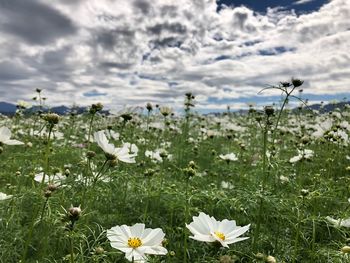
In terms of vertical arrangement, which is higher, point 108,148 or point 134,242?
point 108,148

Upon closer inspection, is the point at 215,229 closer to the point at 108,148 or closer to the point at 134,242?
the point at 134,242

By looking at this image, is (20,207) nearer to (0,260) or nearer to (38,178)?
(38,178)

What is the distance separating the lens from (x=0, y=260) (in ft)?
7.14

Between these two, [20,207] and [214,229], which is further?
[20,207]

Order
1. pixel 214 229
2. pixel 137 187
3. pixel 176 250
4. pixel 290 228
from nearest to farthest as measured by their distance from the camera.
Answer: pixel 214 229, pixel 176 250, pixel 290 228, pixel 137 187

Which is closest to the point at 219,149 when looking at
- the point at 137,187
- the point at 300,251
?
the point at 137,187

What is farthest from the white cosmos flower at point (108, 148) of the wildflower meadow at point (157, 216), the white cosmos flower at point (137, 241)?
the white cosmos flower at point (137, 241)

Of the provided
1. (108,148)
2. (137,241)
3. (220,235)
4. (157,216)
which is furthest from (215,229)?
(157,216)

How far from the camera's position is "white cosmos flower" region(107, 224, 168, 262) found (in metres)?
1.53

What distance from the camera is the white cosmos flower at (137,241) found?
1.53 m

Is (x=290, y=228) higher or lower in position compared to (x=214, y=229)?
lower

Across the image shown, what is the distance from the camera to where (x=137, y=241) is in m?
1.60

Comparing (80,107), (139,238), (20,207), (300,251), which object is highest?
(80,107)

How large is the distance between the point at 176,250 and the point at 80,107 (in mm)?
4901
